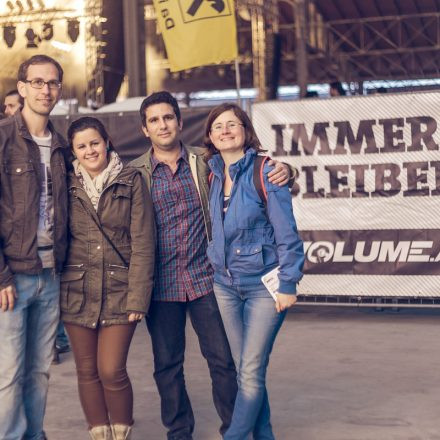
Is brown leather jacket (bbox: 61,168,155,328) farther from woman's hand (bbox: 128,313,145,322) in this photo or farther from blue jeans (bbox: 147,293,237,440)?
blue jeans (bbox: 147,293,237,440)

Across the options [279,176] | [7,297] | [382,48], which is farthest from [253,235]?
[382,48]

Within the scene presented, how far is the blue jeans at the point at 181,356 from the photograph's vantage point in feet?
17.1

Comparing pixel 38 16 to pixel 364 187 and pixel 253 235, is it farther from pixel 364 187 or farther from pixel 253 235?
pixel 253 235

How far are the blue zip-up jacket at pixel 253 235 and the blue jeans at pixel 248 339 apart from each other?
92 millimetres

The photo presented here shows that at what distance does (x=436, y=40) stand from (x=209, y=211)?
74.1 ft

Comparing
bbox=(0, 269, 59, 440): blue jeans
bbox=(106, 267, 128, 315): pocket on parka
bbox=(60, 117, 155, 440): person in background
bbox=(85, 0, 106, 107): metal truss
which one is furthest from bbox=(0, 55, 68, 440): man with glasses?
bbox=(85, 0, 106, 107): metal truss

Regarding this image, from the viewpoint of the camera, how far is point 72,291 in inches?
196

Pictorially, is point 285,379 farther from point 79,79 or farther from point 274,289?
point 79,79

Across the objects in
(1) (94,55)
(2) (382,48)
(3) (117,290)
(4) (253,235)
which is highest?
(2) (382,48)

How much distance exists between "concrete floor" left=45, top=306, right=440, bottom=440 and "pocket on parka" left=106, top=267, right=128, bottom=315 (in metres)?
1.12

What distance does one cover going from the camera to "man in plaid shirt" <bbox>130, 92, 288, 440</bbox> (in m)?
5.14

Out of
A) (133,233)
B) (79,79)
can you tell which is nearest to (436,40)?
(79,79)

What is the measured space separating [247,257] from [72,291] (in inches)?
39.1

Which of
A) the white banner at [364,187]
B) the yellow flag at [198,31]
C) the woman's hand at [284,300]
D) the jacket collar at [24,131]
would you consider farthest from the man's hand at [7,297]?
the yellow flag at [198,31]
